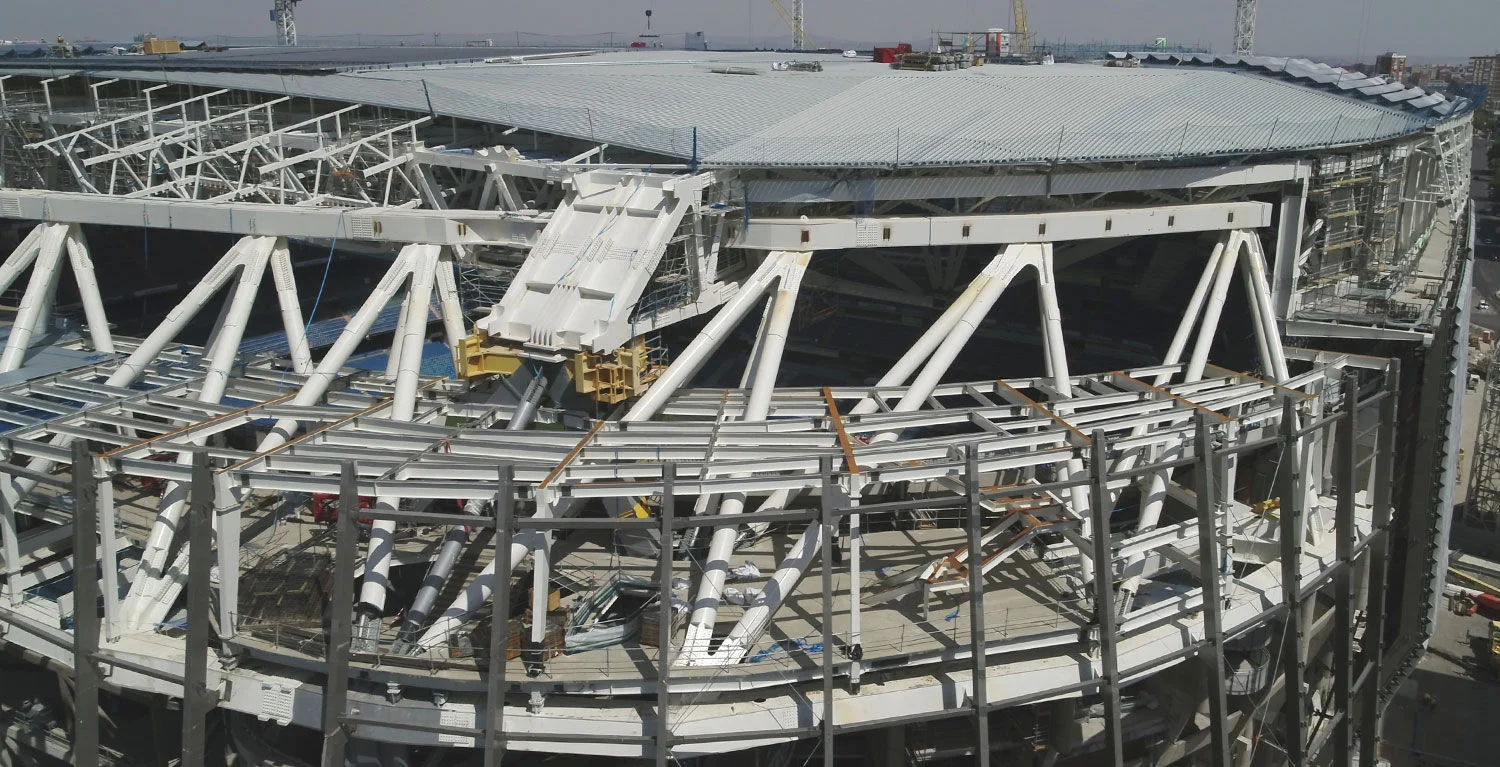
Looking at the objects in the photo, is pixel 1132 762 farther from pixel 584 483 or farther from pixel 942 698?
pixel 584 483

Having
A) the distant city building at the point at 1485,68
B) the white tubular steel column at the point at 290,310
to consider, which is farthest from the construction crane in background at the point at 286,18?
the distant city building at the point at 1485,68

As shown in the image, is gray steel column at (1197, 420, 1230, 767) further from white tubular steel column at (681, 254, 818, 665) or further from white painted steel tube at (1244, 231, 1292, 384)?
white painted steel tube at (1244, 231, 1292, 384)

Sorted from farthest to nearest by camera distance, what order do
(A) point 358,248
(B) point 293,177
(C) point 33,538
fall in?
(A) point 358,248 → (B) point 293,177 → (C) point 33,538

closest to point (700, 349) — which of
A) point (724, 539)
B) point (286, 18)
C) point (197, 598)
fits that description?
point (724, 539)

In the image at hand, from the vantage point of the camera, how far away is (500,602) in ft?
48.8

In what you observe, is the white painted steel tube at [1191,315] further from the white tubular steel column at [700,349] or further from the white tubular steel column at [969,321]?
the white tubular steel column at [700,349]

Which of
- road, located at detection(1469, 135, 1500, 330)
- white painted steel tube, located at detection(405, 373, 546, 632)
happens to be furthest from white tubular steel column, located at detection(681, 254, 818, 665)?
road, located at detection(1469, 135, 1500, 330)

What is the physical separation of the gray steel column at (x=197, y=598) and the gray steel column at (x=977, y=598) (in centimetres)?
1072

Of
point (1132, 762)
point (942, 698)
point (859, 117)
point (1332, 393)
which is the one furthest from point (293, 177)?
point (1332, 393)

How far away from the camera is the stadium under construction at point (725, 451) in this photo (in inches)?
661

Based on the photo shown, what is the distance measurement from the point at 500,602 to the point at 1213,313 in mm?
17741

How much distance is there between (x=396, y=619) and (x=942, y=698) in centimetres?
942

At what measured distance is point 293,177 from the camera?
97.6 ft

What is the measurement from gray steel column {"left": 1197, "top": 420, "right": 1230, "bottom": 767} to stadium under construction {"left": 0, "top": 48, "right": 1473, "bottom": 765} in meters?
0.08
